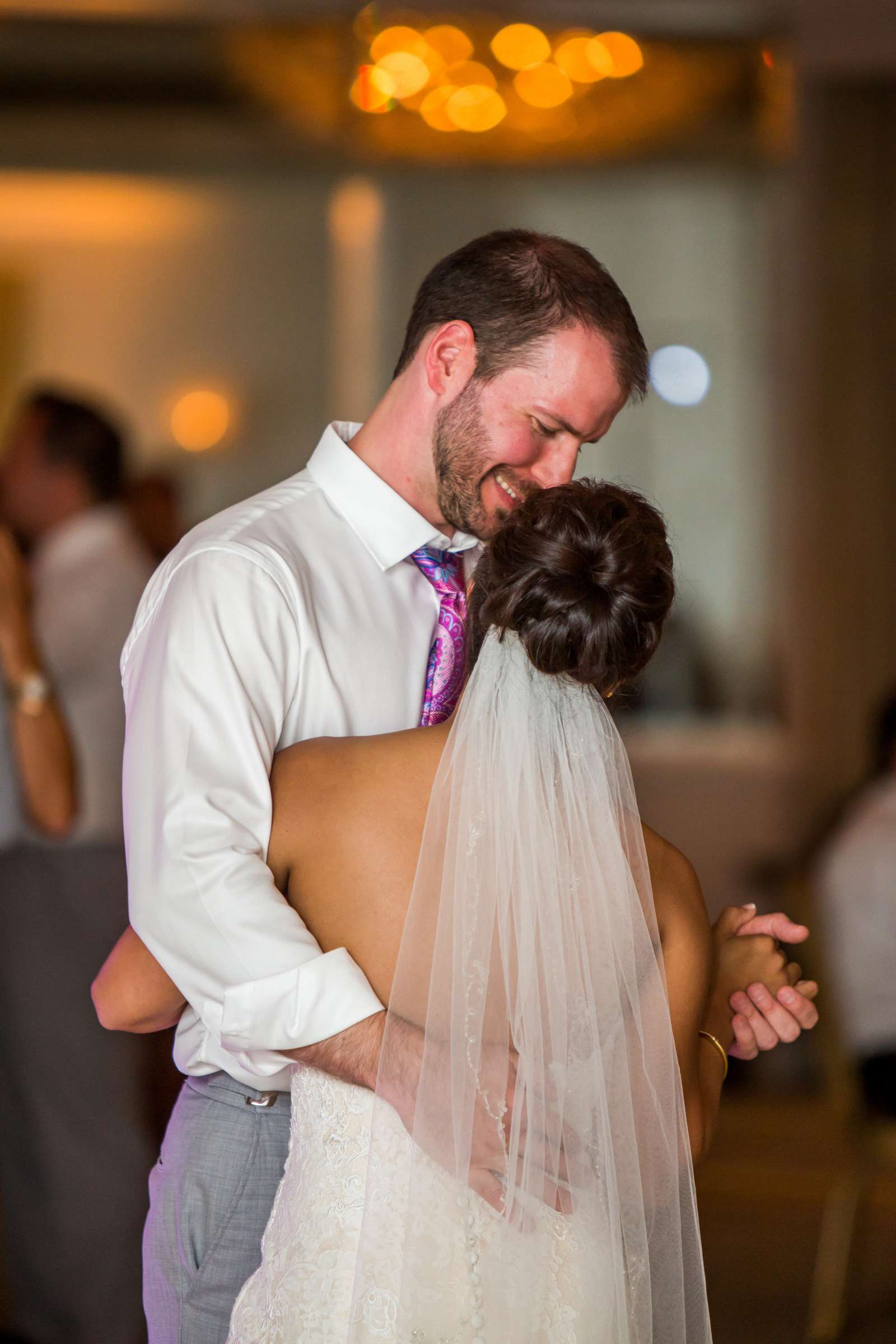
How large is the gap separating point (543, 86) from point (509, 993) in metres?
4.95

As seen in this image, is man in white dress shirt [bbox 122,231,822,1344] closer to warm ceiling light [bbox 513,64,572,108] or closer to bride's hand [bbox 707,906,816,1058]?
bride's hand [bbox 707,906,816,1058]

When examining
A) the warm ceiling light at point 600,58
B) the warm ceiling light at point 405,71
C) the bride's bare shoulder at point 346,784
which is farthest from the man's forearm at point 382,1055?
the warm ceiling light at point 600,58

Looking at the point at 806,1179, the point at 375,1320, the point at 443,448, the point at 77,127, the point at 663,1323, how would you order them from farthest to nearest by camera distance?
the point at 77,127
the point at 806,1179
the point at 443,448
the point at 663,1323
the point at 375,1320

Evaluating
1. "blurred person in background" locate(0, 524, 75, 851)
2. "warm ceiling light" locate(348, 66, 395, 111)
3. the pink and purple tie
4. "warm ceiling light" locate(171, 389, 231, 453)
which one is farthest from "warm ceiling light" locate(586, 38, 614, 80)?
the pink and purple tie

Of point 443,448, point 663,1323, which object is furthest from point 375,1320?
point 443,448

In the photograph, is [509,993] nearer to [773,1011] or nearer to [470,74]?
[773,1011]

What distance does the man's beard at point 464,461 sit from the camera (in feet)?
5.00

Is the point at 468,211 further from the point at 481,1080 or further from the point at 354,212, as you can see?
the point at 481,1080

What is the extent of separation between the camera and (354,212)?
579 cm

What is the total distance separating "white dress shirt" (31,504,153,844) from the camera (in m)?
2.93

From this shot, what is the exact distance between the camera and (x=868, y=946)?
3316 mm

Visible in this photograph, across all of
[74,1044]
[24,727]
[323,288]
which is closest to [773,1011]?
[24,727]

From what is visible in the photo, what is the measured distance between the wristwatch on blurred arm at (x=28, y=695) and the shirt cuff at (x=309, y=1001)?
146 cm

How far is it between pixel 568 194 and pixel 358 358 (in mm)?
1098
